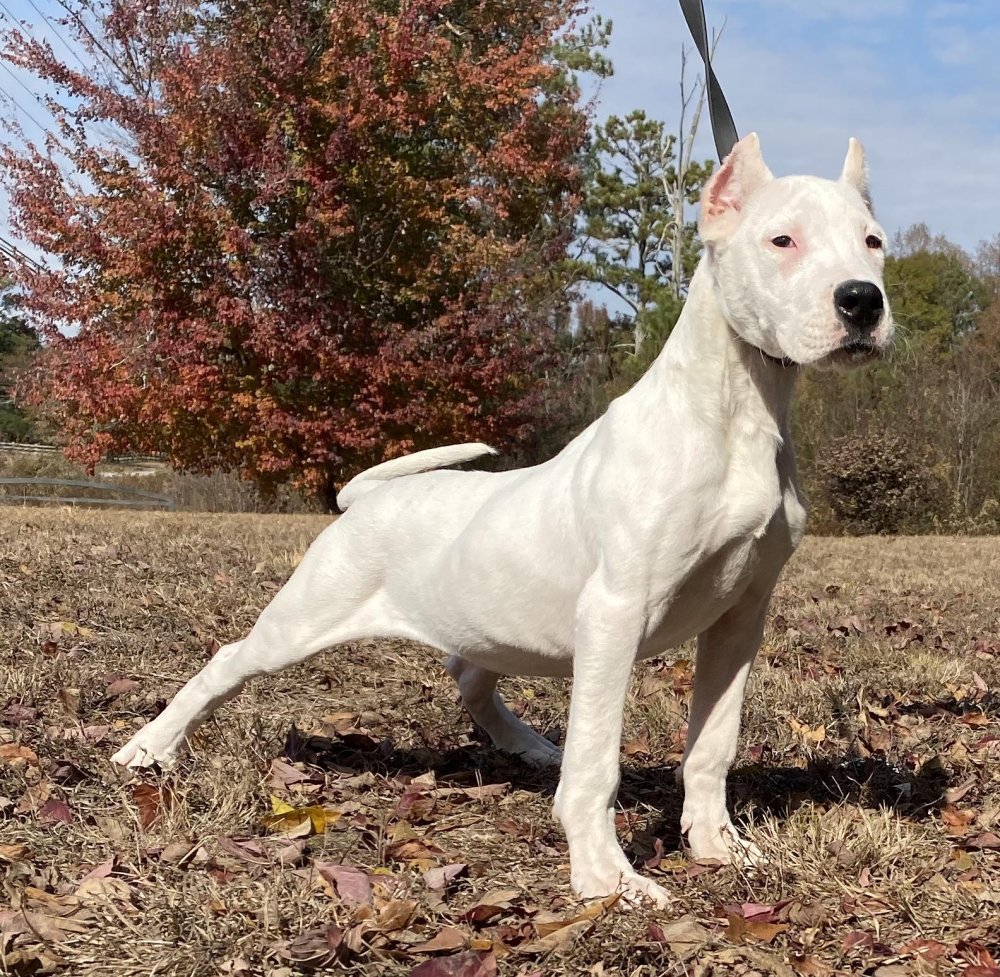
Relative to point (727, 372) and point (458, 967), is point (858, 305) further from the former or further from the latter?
point (458, 967)

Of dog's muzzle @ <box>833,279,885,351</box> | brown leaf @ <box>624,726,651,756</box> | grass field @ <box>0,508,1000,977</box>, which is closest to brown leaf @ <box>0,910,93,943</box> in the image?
grass field @ <box>0,508,1000,977</box>

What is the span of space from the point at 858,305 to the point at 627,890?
1.50 meters

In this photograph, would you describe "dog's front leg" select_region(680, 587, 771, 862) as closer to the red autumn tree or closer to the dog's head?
the dog's head

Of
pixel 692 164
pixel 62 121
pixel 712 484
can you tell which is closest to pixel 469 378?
pixel 62 121

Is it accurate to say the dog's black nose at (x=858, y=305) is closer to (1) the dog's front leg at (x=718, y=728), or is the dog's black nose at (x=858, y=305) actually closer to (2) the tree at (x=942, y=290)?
(1) the dog's front leg at (x=718, y=728)

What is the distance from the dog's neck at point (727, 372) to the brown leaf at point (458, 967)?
140cm

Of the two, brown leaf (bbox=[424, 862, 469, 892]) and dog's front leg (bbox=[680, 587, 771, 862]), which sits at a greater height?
dog's front leg (bbox=[680, 587, 771, 862])

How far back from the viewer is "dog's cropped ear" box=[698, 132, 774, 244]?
9.47 feet

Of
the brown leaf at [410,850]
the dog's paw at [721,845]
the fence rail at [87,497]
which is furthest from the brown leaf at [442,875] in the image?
the fence rail at [87,497]

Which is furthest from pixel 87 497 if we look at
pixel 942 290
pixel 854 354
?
pixel 942 290

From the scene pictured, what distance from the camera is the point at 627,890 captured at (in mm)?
2705

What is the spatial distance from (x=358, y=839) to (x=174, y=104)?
574 inches

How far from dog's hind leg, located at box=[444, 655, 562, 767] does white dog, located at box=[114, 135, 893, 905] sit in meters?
0.74

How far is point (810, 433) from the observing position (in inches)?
754
